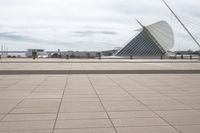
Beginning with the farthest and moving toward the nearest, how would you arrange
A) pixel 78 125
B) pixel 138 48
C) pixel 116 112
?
pixel 138 48 < pixel 116 112 < pixel 78 125

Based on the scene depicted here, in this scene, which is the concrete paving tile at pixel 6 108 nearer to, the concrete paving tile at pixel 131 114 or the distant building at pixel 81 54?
the concrete paving tile at pixel 131 114

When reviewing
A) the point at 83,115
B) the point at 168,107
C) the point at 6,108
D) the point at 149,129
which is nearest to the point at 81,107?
the point at 83,115

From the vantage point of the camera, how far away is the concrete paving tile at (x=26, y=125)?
231 inches

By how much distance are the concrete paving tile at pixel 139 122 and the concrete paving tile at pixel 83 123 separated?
0.65ft

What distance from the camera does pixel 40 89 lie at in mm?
11336

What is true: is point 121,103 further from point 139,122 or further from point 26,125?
point 26,125

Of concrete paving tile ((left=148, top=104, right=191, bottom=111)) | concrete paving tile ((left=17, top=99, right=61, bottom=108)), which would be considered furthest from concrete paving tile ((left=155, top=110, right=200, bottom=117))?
concrete paving tile ((left=17, top=99, right=61, bottom=108))

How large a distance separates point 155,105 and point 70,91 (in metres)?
3.57

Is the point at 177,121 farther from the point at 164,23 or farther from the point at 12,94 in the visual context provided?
the point at 164,23

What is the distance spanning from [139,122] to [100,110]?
4.70 ft

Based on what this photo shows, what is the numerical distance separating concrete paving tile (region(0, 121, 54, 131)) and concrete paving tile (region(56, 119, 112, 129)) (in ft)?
0.66

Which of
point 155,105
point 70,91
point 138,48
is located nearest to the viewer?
point 155,105

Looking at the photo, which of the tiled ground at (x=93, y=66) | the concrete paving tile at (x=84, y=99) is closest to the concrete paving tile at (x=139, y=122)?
the concrete paving tile at (x=84, y=99)

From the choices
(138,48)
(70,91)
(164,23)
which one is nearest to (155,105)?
(70,91)
